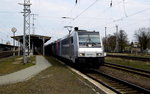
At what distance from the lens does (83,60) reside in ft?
59.5

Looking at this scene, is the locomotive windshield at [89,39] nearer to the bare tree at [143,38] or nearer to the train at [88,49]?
the train at [88,49]

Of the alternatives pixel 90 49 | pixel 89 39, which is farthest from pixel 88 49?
pixel 89 39

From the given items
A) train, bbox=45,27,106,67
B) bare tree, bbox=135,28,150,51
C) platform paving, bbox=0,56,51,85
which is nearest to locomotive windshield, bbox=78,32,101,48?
train, bbox=45,27,106,67

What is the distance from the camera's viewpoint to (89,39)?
1919 centimetres

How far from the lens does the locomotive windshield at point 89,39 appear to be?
61.8 ft

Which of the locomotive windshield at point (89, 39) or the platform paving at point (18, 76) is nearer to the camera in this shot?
the platform paving at point (18, 76)

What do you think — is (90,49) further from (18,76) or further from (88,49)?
(18,76)

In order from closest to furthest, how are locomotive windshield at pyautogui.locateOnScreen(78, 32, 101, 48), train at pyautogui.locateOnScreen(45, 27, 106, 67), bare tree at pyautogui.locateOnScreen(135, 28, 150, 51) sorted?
train at pyautogui.locateOnScreen(45, 27, 106, 67), locomotive windshield at pyautogui.locateOnScreen(78, 32, 101, 48), bare tree at pyautogui.locateOnScreen(135, 28, 150, 51)

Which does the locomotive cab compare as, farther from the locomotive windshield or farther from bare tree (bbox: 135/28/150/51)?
bare tree (bbox: 135/28/150/51)

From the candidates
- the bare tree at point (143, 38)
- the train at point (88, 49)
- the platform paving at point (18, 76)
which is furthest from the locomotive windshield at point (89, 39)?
the bare tree at point (143, 38)

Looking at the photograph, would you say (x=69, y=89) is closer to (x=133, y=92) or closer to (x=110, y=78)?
(x=133, y=92)

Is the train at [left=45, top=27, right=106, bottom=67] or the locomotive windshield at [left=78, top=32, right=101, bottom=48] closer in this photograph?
the train at [left=45, top=27, right=106, bottom=67]

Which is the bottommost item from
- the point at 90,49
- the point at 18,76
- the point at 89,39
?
the point at 18,76

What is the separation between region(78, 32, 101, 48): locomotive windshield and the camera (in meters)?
18.8
